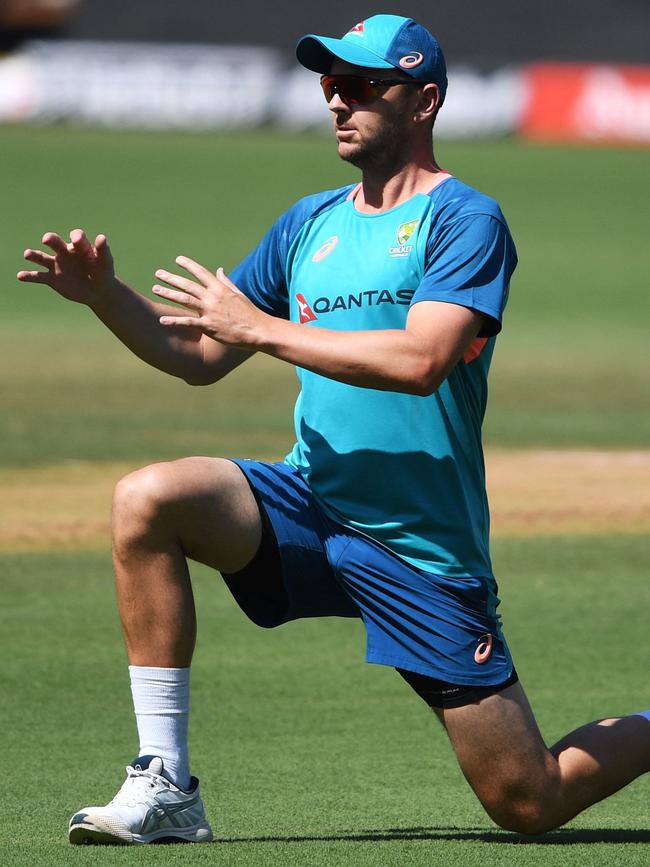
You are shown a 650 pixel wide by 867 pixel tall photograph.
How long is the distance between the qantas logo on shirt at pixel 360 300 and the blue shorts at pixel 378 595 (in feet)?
1.69

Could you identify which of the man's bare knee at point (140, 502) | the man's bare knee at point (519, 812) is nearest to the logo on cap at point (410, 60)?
the man's bare knee at point (140, 502)

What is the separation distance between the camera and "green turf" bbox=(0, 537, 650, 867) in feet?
16.4

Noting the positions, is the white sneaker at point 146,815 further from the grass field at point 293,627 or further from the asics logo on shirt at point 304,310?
the asics logo on shirt at point 304,310

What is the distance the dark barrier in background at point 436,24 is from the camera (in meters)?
45.8

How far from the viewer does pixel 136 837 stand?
16.0ft

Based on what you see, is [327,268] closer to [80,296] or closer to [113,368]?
[80,296]

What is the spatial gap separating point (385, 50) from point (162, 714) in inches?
80.6

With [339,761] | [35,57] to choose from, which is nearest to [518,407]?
[339,761]

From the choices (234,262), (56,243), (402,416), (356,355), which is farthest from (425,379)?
(234,262)

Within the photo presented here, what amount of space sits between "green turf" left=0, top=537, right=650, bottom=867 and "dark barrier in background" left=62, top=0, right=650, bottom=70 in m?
38.2

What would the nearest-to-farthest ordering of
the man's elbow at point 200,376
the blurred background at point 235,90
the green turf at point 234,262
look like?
the man's elbow at point 200,376
the green turf at point 234,262
the blurred background at point 235,90

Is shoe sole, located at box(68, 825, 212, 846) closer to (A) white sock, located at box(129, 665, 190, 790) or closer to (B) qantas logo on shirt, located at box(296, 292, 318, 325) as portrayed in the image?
(A) white sock, located at box(129, 665, 190, 790)

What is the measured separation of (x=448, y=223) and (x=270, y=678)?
2.72 meters

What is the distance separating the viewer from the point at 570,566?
9.36 m
